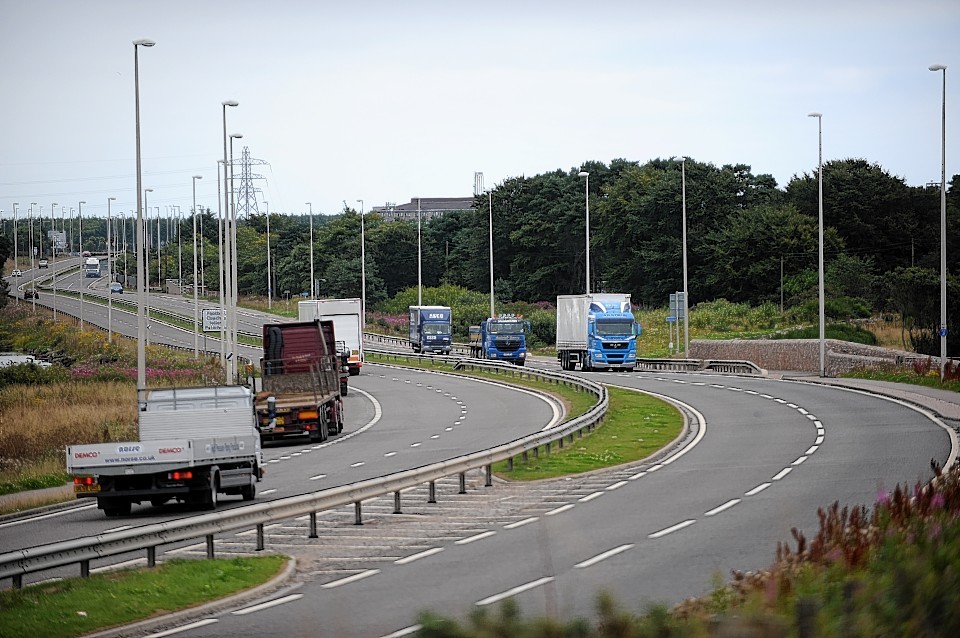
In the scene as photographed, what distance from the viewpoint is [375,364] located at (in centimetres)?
8225

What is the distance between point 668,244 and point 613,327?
44.7 m

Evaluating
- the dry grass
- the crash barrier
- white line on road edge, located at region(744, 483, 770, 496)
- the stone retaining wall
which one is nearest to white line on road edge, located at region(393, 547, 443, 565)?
white line on road edge, located at region(744, 483, 770, 496)

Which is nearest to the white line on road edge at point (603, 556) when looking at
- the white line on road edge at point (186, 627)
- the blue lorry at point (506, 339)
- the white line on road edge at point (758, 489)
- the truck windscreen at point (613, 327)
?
the white line on road edge at point (186, 627)

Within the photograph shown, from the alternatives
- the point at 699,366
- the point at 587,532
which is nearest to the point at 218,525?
the point at 587,532

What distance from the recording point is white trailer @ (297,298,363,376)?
63.8 m

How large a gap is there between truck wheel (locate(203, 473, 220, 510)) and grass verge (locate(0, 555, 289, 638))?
238 inches

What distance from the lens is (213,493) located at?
22.5 m

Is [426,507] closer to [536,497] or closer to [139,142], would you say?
[536,497]

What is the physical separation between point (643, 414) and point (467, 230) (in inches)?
4153

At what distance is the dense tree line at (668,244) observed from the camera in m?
86.4

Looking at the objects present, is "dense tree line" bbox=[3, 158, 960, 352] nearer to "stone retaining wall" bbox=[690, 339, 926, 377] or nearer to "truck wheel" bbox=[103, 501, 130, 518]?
"stone retaining wall" bbox=[690, 339, 926, 377]

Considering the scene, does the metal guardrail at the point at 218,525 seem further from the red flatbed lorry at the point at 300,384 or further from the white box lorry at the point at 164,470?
the red flatbed lorry at the point at 300,384

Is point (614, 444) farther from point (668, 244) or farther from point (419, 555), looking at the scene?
point (668, 244)

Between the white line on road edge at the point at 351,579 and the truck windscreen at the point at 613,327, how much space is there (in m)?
49.7
